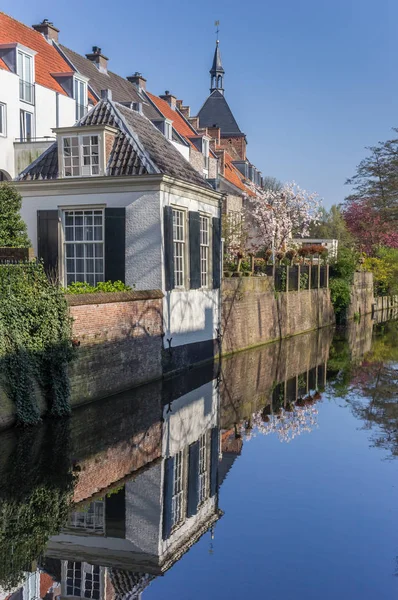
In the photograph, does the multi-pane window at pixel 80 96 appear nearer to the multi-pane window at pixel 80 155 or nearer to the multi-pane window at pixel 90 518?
the multi-pane window at pixel 80 155

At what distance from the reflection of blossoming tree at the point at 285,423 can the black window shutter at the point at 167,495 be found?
2400mm

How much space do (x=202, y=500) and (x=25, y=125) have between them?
24.0m

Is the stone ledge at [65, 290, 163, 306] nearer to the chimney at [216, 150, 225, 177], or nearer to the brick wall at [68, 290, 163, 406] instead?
the brick wall at [68, 290, 163, 406]

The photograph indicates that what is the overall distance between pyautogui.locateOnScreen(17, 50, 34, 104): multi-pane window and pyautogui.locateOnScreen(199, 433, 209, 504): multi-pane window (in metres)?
21.7

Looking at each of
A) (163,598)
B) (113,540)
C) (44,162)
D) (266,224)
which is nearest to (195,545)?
(113,540)

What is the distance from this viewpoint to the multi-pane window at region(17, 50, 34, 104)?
29.0 m

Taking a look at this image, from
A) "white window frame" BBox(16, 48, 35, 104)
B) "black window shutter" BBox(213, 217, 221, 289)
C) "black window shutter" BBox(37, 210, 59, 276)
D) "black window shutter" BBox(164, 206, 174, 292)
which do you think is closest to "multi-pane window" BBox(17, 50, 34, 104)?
"white window frame" BBox(16, 48, 35, 104)

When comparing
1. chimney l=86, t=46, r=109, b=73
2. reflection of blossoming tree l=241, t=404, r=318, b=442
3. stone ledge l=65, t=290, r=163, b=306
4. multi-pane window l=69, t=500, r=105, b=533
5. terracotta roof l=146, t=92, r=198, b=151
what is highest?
chimney l=86, t=46, r=109, b=73

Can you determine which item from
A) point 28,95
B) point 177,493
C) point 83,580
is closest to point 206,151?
point 28,95

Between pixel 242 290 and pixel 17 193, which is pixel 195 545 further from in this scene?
pixel 242 290

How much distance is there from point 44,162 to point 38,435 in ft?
27.8

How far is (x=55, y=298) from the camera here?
40.1 ft

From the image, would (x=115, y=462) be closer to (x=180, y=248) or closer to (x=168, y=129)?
(x=180, y=248)

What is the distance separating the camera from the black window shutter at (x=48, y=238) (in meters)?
16.6
